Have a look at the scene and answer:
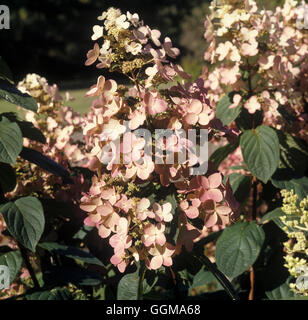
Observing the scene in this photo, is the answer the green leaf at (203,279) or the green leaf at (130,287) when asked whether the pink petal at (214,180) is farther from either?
the green leaf at (203,279)

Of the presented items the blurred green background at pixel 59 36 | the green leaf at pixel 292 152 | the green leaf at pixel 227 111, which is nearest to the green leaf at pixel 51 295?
the green leaf at pixel 227 111

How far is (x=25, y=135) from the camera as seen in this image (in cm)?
169

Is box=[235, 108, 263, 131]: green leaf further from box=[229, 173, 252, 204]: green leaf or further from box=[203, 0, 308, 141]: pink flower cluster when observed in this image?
box=[229, 173, 252, 204]: green leaf

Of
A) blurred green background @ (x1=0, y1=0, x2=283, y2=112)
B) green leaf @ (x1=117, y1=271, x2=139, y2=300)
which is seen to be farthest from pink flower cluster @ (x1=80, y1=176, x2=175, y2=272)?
blurred green background @ (x1=0, y1=0, x2=283, y2=112)

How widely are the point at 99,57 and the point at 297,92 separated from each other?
1072 millimetres

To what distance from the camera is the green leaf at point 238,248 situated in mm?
1525

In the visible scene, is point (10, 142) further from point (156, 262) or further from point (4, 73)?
point (156, 262)

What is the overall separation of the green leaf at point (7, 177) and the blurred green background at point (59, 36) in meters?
16.8

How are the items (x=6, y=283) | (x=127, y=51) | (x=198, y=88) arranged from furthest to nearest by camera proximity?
→ (x=6, y=283), (x=198, y=88), (x=127, y=51)

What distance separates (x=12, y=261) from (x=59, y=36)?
74.4 ft

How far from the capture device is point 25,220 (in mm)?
1488
